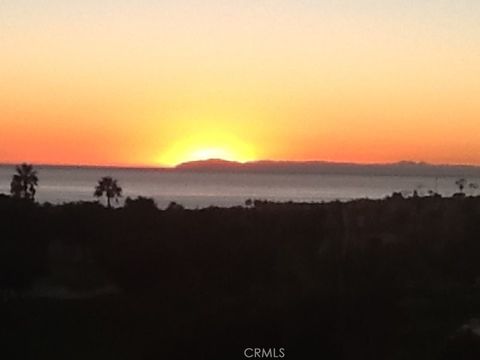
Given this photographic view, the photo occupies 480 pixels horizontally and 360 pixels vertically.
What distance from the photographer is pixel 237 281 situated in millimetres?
30422

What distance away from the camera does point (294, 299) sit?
2553cm

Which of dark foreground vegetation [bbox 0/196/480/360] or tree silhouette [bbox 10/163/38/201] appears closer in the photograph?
dark foreground vegetation [bbox 0/196/480/360]

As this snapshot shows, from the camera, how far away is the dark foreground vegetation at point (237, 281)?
20.2m

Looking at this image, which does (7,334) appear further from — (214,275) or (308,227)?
(308,227)

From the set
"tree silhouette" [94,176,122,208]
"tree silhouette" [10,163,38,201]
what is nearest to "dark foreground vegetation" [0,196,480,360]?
"tree silhouette" [10,163,38,201]

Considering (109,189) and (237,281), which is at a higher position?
(109,189)

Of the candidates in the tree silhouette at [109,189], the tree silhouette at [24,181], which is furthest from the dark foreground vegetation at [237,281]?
the tree silhouette at [109,189]

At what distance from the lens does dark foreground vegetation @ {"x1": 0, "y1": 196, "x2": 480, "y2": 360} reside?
2017 centimetres

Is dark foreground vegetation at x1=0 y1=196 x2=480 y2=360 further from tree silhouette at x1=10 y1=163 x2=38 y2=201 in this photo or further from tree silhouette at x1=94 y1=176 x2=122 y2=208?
tree silhouette at x1=94 y1=176 x2=122 y2=208

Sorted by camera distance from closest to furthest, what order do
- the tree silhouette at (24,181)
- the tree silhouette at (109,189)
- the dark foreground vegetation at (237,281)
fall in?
the dark foreground vegetation at (237,281) < the tree silhouette at (24,181) < the tree silhouette at (109,189)

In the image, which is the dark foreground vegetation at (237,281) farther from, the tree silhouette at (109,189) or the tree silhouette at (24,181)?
the tree silhouette at (109,189)

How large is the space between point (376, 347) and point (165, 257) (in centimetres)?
1411

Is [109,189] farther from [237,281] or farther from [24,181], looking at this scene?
[237,281]

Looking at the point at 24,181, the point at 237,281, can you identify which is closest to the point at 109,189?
the point at 24,181
